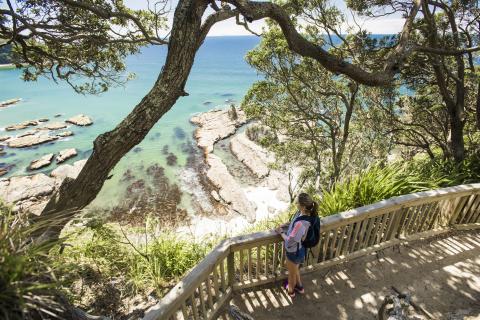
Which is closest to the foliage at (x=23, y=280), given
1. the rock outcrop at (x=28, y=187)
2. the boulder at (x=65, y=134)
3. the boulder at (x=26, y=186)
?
the rock outcrop at (x=28, y=187)

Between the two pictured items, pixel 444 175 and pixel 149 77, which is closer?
pixel 444 175

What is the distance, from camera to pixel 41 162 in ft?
92.9

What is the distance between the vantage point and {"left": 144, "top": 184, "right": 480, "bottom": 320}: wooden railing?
3654mm

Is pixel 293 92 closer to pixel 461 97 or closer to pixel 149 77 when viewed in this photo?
pixel 461 97

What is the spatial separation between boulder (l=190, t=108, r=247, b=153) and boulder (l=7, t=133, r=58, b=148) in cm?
1629

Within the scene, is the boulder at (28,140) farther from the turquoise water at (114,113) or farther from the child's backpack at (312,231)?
the child's backpack at (312,231)

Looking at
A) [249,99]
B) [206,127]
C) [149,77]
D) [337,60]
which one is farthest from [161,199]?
[149,77]

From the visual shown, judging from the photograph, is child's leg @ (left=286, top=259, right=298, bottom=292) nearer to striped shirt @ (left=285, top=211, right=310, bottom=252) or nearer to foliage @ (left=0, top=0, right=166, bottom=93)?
striped shirt @ (left=285, top=211, right=310, bottom=252)

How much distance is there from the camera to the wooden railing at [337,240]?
144 inches

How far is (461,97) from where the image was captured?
28.9 ft

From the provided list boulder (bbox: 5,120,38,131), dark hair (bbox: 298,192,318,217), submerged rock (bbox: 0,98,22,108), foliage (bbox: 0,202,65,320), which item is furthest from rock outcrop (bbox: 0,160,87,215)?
submerged rock (bbox: 0,98,22,108)

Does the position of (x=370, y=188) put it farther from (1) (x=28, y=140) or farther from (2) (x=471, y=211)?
(1) (x=28, y=140)

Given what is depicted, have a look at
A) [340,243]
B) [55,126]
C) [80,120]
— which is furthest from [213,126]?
[340,243]

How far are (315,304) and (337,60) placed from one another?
128 inches
